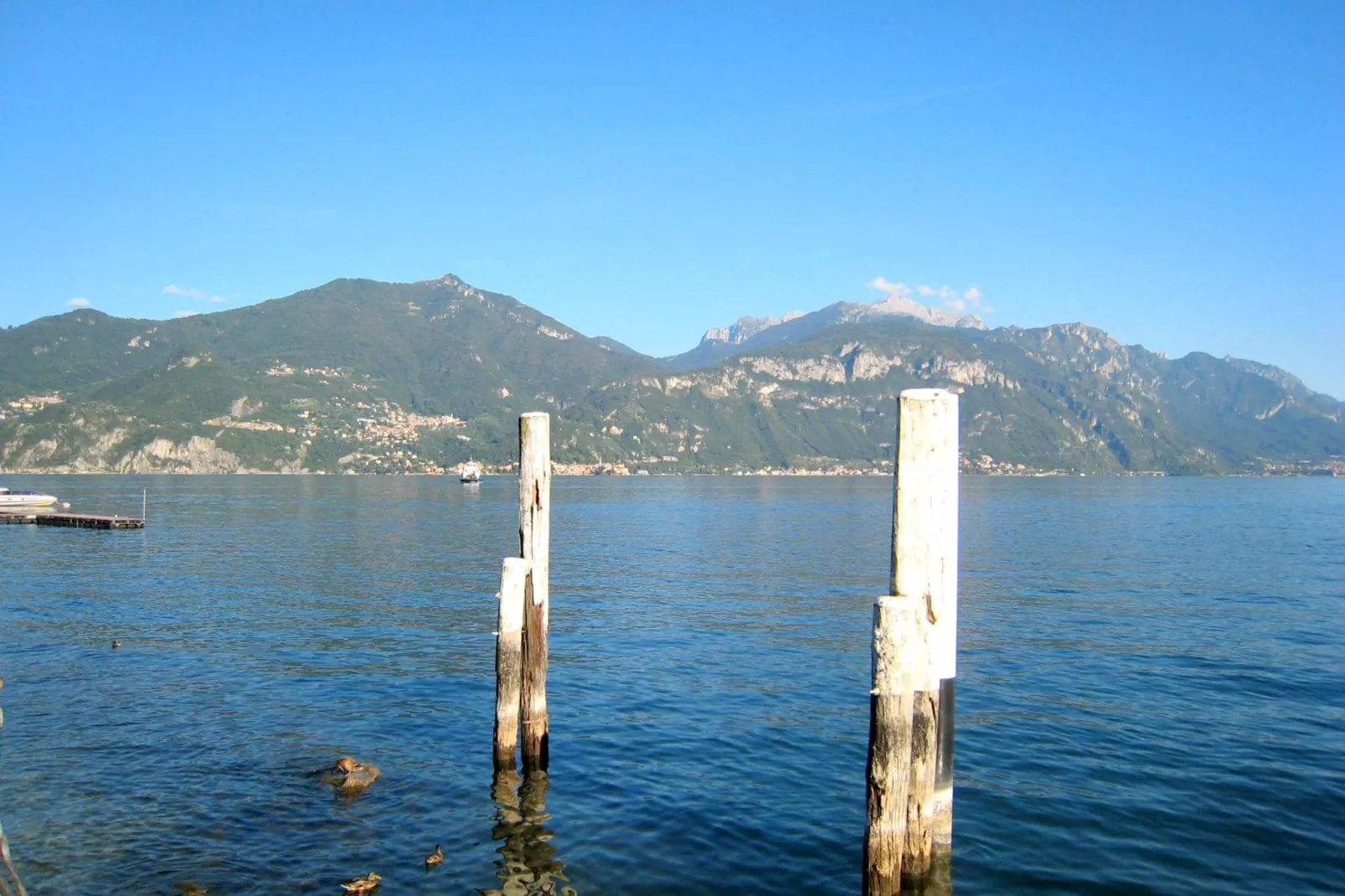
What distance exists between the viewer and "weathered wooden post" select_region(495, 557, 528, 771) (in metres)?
15.0

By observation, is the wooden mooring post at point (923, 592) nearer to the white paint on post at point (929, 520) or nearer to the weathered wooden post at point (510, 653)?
the white paint on post at point (929, 520)

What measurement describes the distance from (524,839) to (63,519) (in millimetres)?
75339

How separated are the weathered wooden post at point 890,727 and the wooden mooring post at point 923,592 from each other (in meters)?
0.02

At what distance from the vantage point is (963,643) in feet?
95.0

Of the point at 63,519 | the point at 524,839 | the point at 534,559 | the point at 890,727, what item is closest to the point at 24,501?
the point at 63,519

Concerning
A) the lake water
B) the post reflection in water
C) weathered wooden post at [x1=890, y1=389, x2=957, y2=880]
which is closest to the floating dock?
the lake water

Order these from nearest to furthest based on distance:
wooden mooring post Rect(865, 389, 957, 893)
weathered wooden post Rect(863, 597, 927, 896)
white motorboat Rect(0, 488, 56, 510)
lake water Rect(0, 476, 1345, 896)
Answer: weathered wooden post Rect(863, 597, 927, 896), wooden mooring post Rect(865, 389, 957, 893), lake water Rect(0, 476, 1345, 896), white motorboat Rect(0, 488, 56, 510)

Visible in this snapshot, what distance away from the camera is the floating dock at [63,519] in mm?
71875

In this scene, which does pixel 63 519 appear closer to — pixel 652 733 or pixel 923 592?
pixel 652 733

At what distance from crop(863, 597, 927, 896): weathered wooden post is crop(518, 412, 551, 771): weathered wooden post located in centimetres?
656

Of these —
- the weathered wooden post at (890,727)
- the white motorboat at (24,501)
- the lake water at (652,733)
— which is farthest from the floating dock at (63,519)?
the weathered wooden post at (890,727)

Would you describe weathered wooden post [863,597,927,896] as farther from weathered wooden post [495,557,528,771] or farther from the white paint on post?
weathered wooden post [495,557,528,771]

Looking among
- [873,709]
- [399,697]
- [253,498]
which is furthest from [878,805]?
[253,498]

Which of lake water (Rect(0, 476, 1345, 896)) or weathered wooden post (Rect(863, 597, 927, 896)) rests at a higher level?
weathered wooden post (Rect(863, 597, 927, 896))
